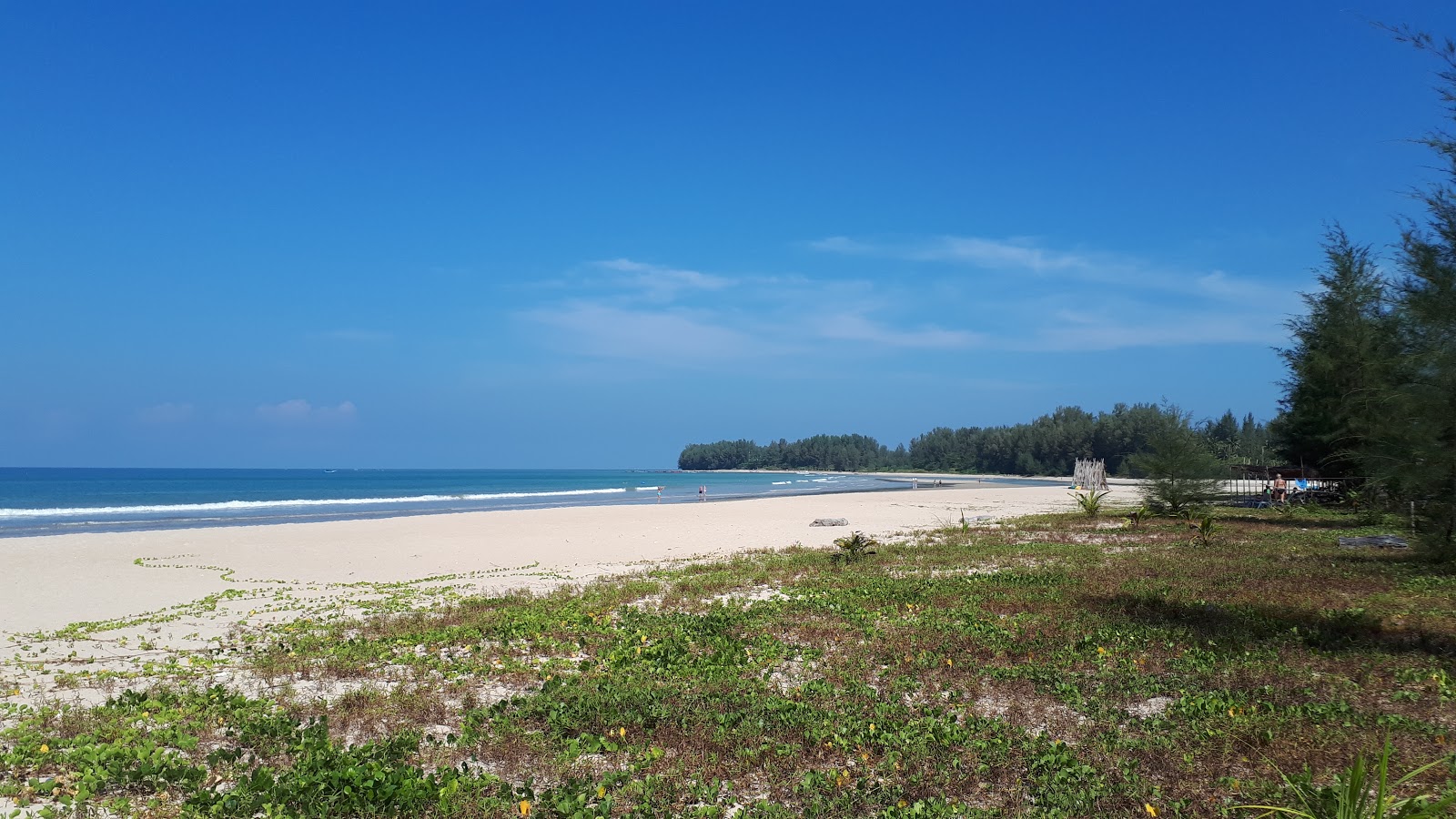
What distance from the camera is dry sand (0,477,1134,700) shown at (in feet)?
39.5

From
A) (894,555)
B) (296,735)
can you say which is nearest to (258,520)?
(894,555)

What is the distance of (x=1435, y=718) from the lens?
716cm

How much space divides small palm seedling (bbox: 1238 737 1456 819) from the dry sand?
11.3m

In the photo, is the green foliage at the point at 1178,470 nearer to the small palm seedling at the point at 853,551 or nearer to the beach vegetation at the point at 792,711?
the small palm seedling at the point at 853,551

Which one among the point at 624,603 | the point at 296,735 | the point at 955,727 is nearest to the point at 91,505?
the point at 624,603

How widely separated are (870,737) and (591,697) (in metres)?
2.73

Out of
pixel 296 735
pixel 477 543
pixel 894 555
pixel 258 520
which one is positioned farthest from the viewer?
pixel 258 520

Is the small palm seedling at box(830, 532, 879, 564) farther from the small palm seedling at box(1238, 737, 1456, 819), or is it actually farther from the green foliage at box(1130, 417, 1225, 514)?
the green foliage at box(1130, 417, 1225, 514)

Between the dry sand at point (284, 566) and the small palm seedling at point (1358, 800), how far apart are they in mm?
11322

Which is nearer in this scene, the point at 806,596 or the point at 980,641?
the point at 980,641

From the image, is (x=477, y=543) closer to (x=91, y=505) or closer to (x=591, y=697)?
(x=591, y=697)

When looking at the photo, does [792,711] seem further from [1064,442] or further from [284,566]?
[1064,442]

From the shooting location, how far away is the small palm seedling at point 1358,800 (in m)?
4.76

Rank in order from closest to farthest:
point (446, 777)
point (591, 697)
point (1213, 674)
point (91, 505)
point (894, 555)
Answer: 1. point (446, 777)
2. point (591, 697)
3. point (1213, 674)
4. point (894, 555)
5. point (91, 505)
